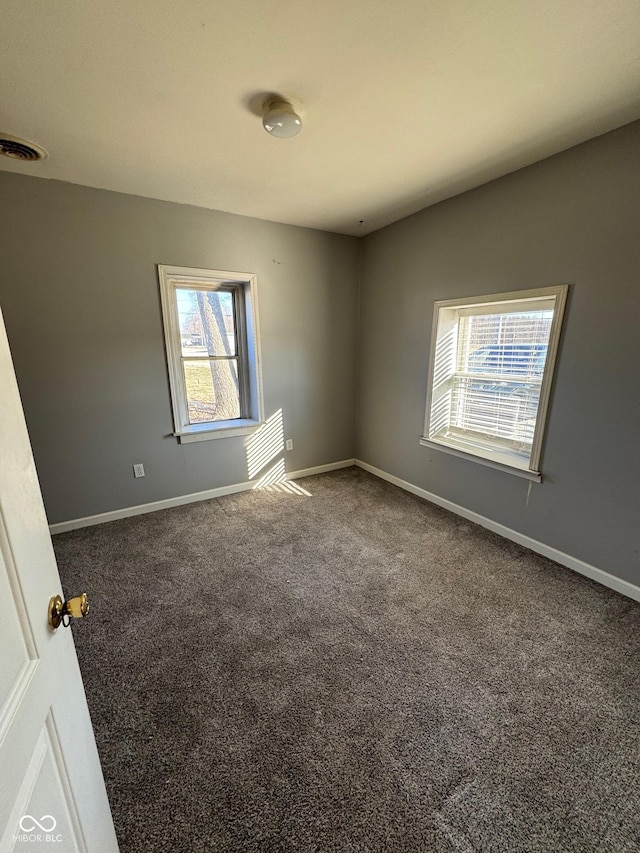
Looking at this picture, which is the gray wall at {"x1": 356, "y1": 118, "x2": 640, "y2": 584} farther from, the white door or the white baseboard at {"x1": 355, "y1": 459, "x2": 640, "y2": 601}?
the white door

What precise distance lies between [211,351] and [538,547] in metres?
3.02

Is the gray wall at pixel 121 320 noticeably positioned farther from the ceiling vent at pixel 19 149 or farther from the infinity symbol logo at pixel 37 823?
the infinity symbol logo at pixel 37 823

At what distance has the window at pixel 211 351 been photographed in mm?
2932

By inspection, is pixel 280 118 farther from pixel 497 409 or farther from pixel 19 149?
pixel 497 409

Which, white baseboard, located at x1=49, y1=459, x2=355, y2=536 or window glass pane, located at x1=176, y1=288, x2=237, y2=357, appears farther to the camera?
window glass pane, located at x1=176, y1=288, x2=237, y2=357

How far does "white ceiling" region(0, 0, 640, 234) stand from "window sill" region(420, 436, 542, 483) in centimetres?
191

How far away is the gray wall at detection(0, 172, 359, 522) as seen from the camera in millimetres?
2387

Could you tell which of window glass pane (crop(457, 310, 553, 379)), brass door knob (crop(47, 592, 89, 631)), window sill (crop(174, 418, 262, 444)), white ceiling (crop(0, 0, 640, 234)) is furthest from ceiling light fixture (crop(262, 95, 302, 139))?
window sill (crop(174, 418, 262, 444))

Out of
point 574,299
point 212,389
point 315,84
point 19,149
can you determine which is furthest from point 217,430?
point 574,299

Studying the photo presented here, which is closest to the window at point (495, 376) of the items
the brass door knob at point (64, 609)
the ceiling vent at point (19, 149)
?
the brass door knob at point (64, 609)

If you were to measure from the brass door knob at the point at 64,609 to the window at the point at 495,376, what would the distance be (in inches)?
99.2

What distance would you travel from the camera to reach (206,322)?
3.16 metres

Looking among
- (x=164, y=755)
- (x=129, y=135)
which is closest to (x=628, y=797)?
(x=164, y=755)

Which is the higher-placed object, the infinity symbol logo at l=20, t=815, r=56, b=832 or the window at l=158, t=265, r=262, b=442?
the window at l=158, t=265, r=262, b=442
